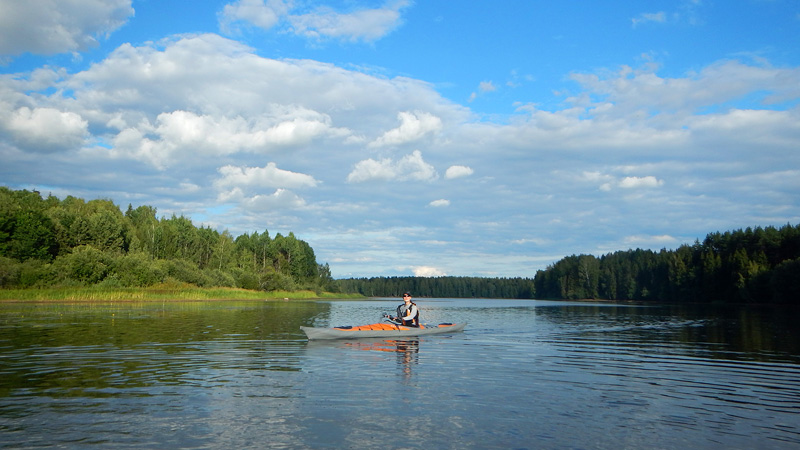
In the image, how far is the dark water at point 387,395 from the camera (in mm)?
9242

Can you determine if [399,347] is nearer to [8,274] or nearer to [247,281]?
[8,274]

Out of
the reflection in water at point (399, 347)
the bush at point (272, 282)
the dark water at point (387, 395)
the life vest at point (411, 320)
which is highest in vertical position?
the bush at point (272, 282)

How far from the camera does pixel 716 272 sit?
4055 inches

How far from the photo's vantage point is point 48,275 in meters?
60.5

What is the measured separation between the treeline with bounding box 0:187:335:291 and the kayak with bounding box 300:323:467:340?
1912 inches

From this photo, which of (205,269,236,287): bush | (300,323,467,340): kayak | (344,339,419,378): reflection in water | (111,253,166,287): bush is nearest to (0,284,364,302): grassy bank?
(111,253,166,287): bush

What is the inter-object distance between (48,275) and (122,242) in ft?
80.3

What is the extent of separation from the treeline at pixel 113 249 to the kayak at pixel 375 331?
48567 millimetres

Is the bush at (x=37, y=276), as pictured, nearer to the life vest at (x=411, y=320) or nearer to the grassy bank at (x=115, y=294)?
the grassy bank at (x=115, y=294)

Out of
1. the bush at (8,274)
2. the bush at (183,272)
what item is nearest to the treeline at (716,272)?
the bush at (183,272)

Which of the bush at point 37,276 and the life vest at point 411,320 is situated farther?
the bush at point 37,276

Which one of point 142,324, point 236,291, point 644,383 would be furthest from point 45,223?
point 644,383

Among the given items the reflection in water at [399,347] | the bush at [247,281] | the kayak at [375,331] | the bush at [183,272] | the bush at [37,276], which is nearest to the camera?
the reflection in water at [399,347]

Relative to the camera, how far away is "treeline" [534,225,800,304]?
284 feet
